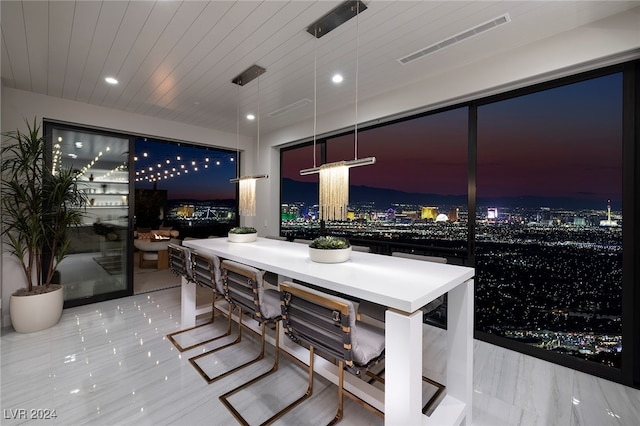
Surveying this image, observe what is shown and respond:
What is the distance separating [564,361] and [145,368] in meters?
3.67

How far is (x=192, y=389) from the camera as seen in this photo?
2094 millimetres

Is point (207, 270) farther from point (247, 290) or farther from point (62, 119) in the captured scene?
point (62, 119)

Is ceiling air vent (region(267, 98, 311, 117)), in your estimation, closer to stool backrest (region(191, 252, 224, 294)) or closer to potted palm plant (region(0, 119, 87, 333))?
stool backrest (region(191, 252, 224, 294))

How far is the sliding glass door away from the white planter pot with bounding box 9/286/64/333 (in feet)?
2.41

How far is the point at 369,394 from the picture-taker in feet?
5.84

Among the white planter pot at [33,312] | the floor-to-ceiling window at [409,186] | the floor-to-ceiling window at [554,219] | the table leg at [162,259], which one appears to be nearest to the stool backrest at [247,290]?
the floor-to-ceiling window at [409,186]

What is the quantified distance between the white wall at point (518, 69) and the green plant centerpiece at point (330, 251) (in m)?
2.01

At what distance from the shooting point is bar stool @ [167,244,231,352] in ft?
7.91

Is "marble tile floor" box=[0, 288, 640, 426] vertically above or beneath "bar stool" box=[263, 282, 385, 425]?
beneath

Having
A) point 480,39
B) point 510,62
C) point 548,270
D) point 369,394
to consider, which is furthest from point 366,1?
point 548,270

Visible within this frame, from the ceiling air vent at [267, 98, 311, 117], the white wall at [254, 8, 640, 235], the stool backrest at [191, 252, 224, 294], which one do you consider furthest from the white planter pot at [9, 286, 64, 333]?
the white wall at [254, 8, 640, 235]

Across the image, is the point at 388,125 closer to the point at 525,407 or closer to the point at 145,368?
the point at 525,407

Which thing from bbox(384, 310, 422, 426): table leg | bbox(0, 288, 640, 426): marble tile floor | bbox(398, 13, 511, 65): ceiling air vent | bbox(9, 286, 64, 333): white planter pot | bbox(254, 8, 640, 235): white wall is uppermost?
bbox(398, 13, 511, 65): ceiling air vent

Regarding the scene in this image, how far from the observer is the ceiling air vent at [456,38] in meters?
2.09
